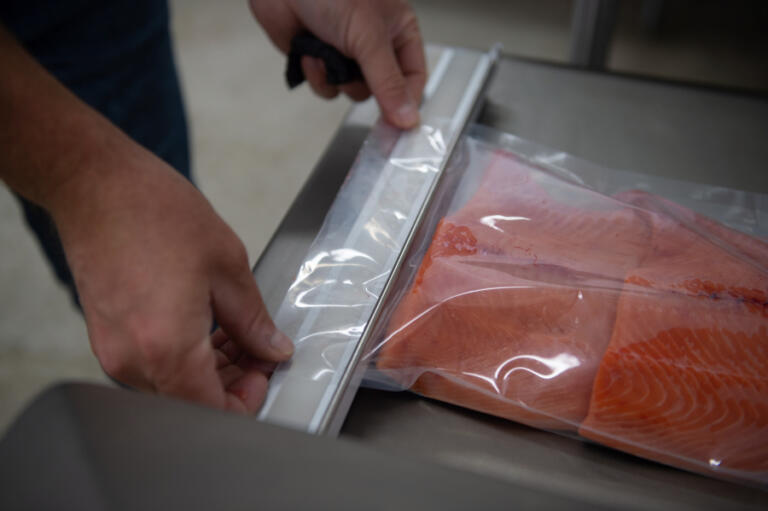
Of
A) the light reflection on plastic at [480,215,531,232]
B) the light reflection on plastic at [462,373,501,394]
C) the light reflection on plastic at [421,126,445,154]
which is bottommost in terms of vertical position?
the light reflection on plastic at [462,373,501,394]

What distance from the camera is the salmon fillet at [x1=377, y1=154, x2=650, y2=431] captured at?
670 mm

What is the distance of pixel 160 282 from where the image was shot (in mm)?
577

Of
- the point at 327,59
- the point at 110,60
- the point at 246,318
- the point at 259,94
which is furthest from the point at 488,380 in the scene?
the point at 259,94

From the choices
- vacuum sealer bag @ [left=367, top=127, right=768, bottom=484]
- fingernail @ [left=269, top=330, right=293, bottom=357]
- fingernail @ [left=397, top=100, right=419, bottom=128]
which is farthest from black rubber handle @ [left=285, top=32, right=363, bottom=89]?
fingernail @ [left=269, top=330, right=293, bottom=357]

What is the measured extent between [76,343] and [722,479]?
1.99 m

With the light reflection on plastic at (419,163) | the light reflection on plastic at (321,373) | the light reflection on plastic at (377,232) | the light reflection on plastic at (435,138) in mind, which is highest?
the light reflection on plastic at (435,138)

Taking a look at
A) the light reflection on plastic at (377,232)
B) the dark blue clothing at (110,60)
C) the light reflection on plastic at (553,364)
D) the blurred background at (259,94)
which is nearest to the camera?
the light reflection on plastic at (553,364)

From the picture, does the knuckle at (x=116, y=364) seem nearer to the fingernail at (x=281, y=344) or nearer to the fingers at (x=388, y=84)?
the fingernail at (x=281, y=344)

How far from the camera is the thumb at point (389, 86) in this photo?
3.18 ft

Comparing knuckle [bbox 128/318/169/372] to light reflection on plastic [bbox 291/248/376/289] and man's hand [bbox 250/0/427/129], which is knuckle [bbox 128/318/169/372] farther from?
man's hand [bbox 250/0/427/129]

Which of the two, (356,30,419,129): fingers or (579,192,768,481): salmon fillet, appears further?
(356,30,419,129): fingers

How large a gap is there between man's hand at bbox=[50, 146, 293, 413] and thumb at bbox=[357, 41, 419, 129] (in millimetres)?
439

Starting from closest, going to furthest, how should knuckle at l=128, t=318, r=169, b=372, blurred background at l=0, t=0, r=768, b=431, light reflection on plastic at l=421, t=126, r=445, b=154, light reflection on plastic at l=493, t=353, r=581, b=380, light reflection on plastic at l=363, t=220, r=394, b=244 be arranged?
knuckle at l=128, t=318, r=169, b=372 < light reflection on plastic at l=493, t=353, r=581, b=380 < light reflection on plastic at l=363, t=220, r=394, b=244 < light reflection on plastic at l=421, t=126, r=445, b=154 < blurred background at l=0, t=0, r=768, b=431

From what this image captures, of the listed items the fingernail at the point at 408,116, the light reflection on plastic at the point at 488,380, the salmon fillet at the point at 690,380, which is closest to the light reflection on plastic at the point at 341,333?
the light reflection on plastic at the point at 488,380
